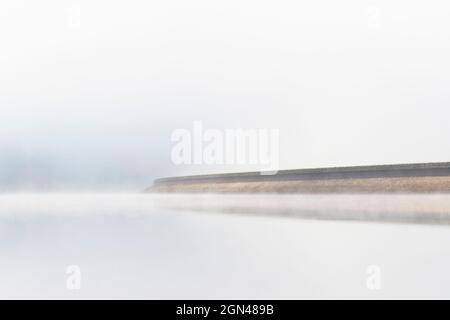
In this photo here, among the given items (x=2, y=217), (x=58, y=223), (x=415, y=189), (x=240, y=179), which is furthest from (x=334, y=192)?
(x=2, y=217)

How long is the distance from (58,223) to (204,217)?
520cm

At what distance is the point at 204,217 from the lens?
17188 millimetres

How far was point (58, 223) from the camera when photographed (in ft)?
50.4

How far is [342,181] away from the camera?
910 inches

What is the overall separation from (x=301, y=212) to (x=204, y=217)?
12.8 feet

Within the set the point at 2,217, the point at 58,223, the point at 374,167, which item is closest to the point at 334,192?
the point at 374,167

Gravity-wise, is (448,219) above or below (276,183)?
below

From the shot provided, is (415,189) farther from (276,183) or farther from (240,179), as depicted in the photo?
(240,179)

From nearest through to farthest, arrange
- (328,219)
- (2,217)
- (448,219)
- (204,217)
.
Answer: (448,219) → (328,219) → (204,217) → (2,217)

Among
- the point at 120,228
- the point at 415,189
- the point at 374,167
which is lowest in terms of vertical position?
the point at 120,228

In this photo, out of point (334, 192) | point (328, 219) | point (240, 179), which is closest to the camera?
point (328, 219)

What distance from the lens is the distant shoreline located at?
19.5 meters

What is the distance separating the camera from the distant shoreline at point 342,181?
766 inches

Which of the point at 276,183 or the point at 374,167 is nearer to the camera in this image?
the point at 374,167
